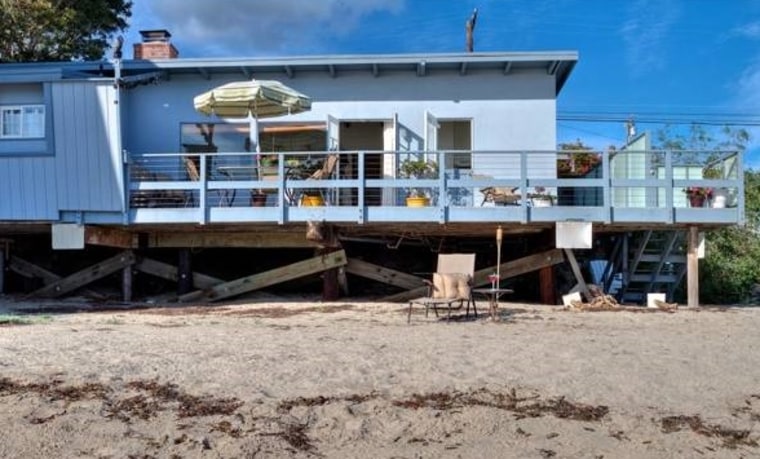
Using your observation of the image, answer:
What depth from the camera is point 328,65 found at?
44.3 ft

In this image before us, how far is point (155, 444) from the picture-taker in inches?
174

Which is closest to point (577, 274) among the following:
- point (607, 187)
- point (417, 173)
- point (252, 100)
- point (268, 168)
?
point (607, 187)

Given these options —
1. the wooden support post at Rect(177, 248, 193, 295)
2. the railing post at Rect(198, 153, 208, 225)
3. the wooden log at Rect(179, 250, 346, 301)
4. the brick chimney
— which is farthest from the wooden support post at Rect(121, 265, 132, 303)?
the brick chimney

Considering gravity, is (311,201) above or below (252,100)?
below

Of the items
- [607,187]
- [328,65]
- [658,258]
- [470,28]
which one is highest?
[470,28]

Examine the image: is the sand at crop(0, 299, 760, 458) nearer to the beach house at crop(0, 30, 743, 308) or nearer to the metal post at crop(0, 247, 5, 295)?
the beach house at crop(0, 30, 743, 308)

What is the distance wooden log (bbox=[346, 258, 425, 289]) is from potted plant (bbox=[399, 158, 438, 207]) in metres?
1.41

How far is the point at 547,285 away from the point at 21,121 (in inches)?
390

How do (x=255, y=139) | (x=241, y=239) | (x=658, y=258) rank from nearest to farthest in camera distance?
1. (x=255, y=139)
2. (x=658, y=258)
3. (x=241, y=239)

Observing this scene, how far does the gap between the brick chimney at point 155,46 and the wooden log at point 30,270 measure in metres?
4.74

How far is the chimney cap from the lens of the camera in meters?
14.9

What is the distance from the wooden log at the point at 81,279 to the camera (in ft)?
44.5

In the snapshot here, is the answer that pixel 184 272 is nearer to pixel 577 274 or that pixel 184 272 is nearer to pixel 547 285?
pixel 547 285

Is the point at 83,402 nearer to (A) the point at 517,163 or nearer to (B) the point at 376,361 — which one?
(B) the point at 376,361
